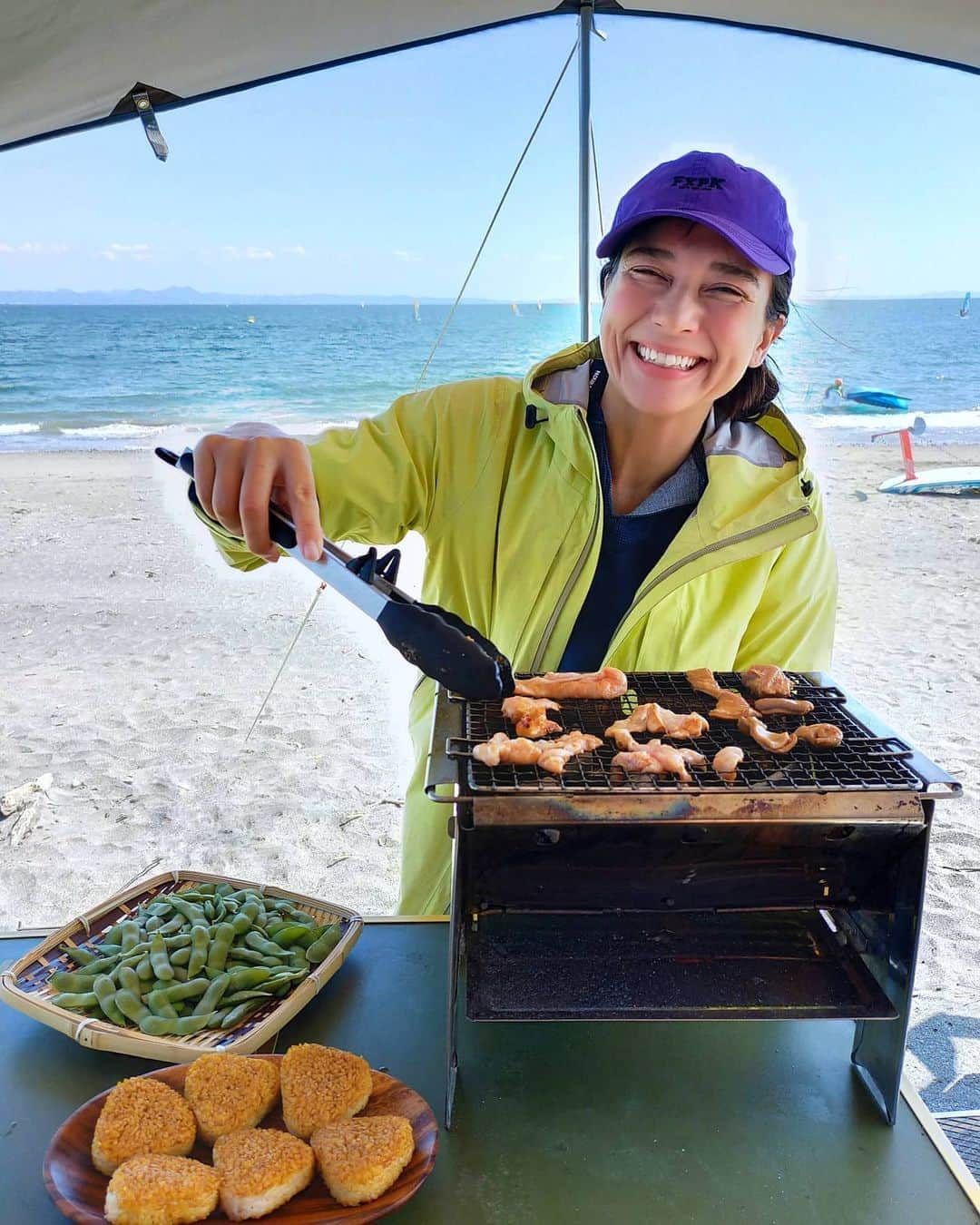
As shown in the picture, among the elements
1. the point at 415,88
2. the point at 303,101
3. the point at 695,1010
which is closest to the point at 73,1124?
the point at 695,1010

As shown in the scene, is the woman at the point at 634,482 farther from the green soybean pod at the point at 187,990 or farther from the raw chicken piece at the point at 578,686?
the green soybean pod at the point at 187,990

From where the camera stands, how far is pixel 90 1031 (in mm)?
1552

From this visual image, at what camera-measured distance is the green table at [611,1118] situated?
133cm

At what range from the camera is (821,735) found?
1.63m

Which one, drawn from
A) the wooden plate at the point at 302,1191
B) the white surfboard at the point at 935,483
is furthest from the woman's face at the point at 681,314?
the white surfboard at the point at 935,483

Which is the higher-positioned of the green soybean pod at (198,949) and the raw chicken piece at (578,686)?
the raw chicken piece at (578,686)

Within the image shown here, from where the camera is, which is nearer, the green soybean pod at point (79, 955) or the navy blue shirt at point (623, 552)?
the green soybean pod at point (79, 955)

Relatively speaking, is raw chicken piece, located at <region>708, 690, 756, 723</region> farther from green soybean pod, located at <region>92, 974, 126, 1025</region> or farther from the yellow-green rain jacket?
green soybean pod, located at <region>92, 974, 126, 1025</region>

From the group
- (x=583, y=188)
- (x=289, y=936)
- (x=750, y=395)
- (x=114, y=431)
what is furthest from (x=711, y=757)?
(x=114, y=431)

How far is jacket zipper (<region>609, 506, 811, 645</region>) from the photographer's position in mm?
2299

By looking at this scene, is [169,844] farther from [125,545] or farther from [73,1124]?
[125,545]

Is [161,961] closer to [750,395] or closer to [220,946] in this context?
[220,946]

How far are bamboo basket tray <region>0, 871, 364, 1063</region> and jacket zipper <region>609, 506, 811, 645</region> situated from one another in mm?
1044

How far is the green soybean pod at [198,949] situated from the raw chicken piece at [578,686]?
0.79m
